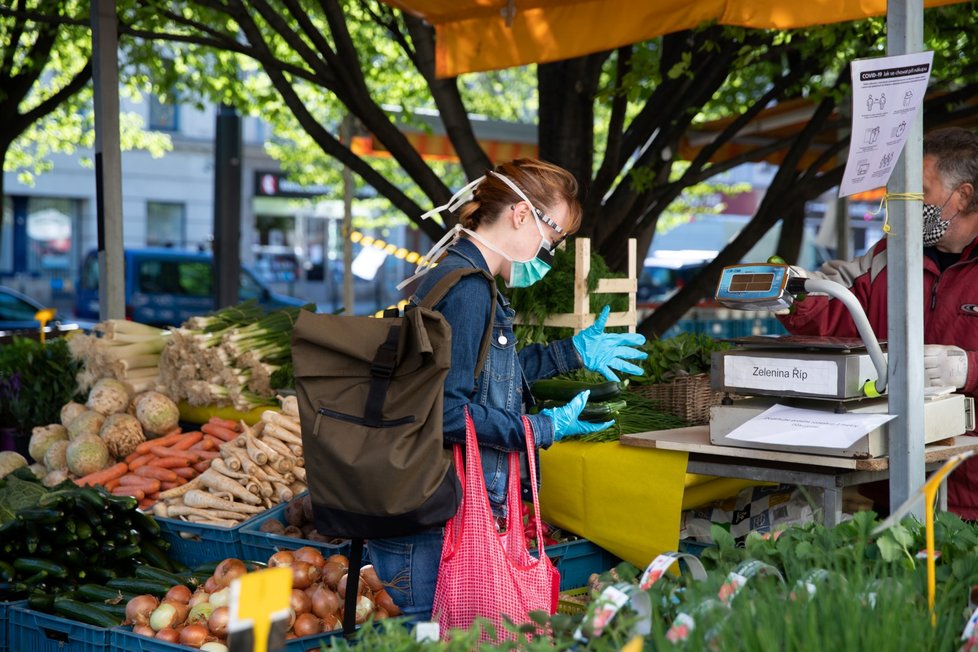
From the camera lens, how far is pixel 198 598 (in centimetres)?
383

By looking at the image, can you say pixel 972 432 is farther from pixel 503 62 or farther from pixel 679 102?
pixel 679 102

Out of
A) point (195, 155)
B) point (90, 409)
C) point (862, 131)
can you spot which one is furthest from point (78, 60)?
point (195, 155)

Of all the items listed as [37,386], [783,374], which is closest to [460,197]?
[783,374]

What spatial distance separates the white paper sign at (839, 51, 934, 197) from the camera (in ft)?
8.83

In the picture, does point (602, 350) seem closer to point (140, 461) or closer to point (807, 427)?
point (807, 427)

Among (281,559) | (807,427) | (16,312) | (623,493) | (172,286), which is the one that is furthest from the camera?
(172,286)

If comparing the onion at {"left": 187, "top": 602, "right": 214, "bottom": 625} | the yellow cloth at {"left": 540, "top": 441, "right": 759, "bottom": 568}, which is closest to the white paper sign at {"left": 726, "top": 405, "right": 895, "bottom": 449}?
the yellow cloth at {"left": 540, "top": 441, "right": 759, "bottom": 568}

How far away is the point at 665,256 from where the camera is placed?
94.1 feet

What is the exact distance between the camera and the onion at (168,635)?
3559 millimetres

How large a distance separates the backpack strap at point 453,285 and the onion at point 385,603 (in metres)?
1.22

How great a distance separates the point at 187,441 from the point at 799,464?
3.51 metres

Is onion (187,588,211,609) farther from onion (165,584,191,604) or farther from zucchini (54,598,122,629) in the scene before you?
zucchini (54,598,122,629)

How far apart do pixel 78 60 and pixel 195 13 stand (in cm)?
483

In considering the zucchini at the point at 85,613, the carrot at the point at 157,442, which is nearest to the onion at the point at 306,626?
the zucchini at the point at 85,613
